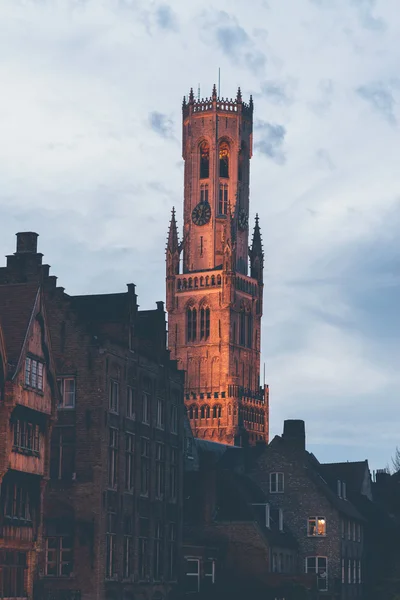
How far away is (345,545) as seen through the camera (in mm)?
95312

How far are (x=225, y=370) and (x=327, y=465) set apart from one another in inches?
3331

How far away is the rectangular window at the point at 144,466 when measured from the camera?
79.2 m

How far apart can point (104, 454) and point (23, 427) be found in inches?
477

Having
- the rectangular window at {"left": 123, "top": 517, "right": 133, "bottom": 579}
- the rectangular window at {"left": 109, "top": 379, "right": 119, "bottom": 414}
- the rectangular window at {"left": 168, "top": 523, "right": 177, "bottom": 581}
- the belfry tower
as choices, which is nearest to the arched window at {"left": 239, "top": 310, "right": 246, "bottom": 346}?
the belfry tower

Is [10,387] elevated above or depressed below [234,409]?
below

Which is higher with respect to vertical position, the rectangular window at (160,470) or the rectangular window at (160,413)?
the rectangular window at (160,413)

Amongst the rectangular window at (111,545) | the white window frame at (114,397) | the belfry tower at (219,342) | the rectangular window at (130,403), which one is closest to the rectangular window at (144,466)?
the rectangular window at (130,403)

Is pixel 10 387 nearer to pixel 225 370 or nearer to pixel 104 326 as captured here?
pixel 104 326

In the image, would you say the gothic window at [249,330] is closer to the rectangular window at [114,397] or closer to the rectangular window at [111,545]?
the rectangular window at [114,397]

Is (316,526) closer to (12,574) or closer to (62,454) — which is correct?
(62,454)

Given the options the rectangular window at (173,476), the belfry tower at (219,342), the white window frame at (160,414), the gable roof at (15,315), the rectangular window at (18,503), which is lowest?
the rectangular window at (18,503)

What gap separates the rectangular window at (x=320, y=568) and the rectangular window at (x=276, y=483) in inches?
197

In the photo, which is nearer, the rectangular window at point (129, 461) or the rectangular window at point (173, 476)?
the rectangular window at point (129, 461)

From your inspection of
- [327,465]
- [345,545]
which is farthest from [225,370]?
[345,545]
